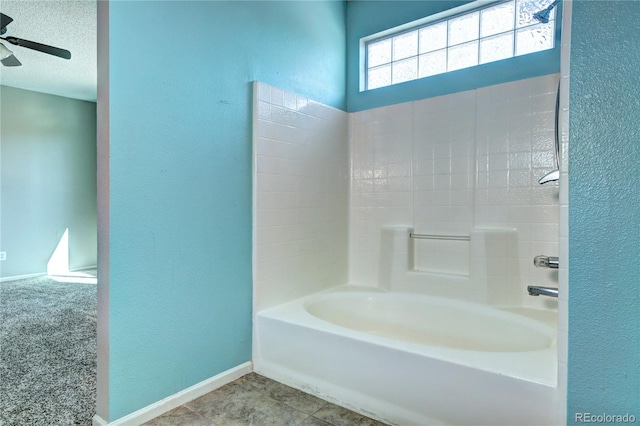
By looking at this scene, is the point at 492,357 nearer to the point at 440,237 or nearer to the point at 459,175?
the point at 440,237

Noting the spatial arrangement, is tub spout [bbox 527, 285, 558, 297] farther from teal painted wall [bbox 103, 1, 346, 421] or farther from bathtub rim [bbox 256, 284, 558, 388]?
teal painted wall [bbox 103, 1, 346, 421]

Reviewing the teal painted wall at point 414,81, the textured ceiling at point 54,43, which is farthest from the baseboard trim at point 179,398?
the textured ceiling at point 54,43

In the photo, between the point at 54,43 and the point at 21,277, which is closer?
the point at 54,43

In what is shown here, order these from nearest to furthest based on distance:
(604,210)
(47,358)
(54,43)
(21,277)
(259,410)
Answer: (604,210)
(259,410)
(47,358)
(54,43)
(21,277)

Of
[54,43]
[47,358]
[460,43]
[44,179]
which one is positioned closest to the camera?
[47,358]

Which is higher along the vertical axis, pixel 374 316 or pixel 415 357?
pixel 415 357

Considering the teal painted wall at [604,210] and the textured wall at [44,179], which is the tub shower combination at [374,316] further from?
the textured wall at [44,179]

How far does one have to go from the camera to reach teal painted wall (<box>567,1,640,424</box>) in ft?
3.34

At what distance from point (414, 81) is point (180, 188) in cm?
193

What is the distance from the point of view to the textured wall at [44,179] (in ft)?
15.7

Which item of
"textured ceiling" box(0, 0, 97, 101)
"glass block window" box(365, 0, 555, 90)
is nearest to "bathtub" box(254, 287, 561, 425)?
"glass block window" box(365, 0, 555, 90)

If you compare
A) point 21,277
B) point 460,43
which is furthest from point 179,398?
point 21,277

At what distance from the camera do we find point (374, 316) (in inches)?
102

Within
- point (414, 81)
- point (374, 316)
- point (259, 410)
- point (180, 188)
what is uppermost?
point (414, 81)
